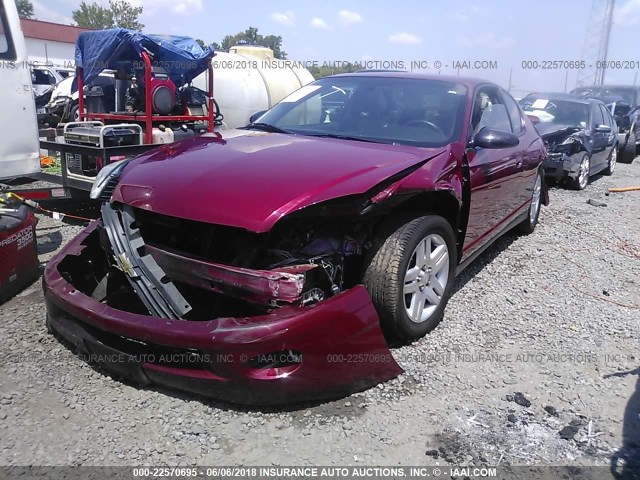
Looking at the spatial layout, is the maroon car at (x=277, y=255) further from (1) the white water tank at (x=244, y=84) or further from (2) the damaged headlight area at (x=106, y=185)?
(1) the white water tank at (x=244, y=84)

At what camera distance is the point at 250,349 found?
2424 millimetres

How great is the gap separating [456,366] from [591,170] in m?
7.95

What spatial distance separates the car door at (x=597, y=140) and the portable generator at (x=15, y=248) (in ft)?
29.0

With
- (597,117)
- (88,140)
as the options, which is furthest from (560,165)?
(88,140)

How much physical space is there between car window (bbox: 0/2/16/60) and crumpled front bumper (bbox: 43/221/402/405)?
3.55 metres

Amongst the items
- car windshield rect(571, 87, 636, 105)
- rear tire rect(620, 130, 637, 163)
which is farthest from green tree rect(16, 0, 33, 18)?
rear tire rect(620, 130, 637, 163)

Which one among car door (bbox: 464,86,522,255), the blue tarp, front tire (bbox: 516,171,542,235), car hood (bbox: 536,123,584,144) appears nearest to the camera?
car door (bbox: 464,86,522,255)

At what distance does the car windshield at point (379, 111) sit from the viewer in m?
3.79

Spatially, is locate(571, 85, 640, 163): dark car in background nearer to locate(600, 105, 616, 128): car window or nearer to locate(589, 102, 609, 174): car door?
locate(600, 105, 616, 128): car window

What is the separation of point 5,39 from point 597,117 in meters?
9.39

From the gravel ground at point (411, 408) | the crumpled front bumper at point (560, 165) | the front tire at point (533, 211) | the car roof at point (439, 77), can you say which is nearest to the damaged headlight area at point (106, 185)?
the gravel ground at point (411, 408)

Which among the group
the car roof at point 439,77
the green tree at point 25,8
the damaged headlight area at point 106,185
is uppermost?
the green tree at point 25,8

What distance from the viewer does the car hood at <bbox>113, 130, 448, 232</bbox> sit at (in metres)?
2.63

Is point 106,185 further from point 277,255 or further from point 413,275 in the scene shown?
point 413,275
